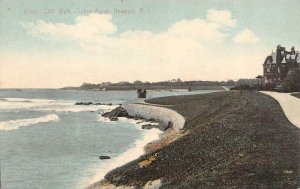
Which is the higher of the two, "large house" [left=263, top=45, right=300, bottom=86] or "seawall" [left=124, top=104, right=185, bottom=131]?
"large house" [left=263, top=45, right=300, bottom=86]

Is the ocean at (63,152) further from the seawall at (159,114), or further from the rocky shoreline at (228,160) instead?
the rocky shoreline at (228,160)

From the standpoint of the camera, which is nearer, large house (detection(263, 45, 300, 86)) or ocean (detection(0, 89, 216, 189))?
ocean (detection(0, 89, 216, 189))

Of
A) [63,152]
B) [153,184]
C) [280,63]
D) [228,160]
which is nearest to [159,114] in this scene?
[63,152]

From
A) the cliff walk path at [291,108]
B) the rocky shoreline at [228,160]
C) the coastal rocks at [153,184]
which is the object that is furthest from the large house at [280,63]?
the coastal rocks at [153,184]

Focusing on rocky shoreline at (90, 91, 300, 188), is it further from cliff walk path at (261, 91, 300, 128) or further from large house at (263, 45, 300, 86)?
large house at (263, 45, 300, 86)

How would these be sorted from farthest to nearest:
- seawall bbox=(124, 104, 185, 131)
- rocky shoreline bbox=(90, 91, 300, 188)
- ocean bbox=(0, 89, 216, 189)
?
seawall bbox=(124, 104, 185, 131), ocean bbox=(0, 89, 216, 189), rocky shoreline bbox=(90, 91, 300, 188)

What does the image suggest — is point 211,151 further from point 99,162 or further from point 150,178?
point 99,162

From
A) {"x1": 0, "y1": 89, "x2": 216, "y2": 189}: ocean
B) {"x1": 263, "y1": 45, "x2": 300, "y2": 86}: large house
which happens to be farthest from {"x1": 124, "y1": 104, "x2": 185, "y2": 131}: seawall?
{"x1": 263, "y1": 45, "x2": 300, "y2": 86}: large house
